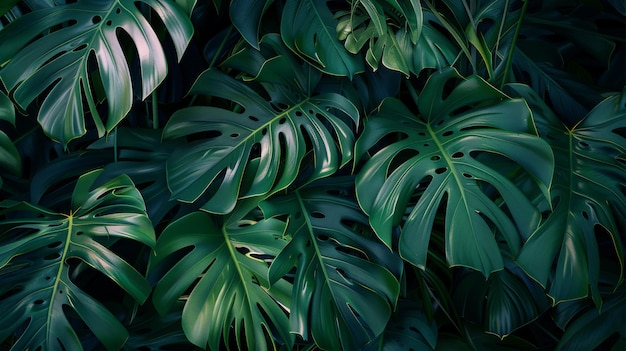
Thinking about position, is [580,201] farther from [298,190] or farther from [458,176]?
[298,190]

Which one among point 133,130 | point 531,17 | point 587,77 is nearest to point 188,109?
point 133,130

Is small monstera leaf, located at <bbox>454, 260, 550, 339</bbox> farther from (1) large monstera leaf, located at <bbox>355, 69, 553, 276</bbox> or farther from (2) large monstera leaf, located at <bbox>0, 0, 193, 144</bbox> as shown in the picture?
(2) large monstera leaf, located at <bbox>0, 0, 193, 144</bbox>

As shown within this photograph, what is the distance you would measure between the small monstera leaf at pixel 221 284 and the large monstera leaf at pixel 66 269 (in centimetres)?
7

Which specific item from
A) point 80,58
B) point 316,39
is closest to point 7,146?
point 80,58

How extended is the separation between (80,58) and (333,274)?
0.51m

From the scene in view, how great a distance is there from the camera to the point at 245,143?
1.10 m

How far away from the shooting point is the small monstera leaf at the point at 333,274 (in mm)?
1029

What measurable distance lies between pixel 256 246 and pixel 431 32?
477 mm

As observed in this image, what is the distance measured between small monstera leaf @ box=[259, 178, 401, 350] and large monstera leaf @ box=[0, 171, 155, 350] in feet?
0.70

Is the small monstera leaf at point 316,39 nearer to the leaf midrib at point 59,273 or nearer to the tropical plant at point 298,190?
the tropical plant at point 298,190

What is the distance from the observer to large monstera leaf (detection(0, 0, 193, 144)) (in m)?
0.96

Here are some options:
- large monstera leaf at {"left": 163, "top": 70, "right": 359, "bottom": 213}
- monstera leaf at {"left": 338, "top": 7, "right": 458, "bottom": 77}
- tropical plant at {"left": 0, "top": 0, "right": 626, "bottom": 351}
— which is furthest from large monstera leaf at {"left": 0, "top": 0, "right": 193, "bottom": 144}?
monstera leaf at {"left": 338, "top": 7, "right": 458, "bottom": 77}

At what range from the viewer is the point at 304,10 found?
1169 millimetres

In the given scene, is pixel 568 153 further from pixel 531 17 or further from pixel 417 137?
pixel 531 17
